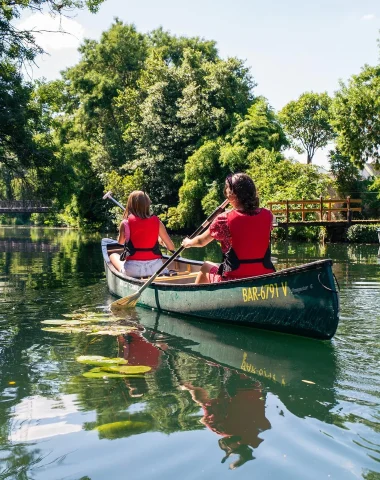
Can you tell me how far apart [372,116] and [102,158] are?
18.3 meters

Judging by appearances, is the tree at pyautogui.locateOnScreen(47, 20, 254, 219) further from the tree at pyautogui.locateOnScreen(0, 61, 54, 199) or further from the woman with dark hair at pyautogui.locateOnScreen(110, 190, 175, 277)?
the woman with dark hair at pyautogui.locateOnScreen(110, 190, 175, 277)

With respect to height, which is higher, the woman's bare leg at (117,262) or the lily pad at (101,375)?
the woman's bare leg at (117,262)

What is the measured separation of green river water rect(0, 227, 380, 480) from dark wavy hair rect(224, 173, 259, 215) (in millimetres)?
1295

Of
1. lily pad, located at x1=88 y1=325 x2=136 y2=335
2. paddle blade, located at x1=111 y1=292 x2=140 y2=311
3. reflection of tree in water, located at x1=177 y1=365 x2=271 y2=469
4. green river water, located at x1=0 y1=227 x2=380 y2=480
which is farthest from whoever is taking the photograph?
paddle blade, located at x1=111 y1=292 x2=140 y2=311

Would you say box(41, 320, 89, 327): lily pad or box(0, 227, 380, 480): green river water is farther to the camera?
box(41, 320, 89, 327): lily pad

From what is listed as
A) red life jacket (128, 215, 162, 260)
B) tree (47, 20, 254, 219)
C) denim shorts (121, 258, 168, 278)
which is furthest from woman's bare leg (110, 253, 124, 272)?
tree (47, 20, 254, 219)

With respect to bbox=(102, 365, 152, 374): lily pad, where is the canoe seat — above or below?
above

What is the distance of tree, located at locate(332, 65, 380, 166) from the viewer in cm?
2766

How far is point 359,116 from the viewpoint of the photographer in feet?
91.3

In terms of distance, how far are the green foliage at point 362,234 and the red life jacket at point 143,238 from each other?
1748 centimetres

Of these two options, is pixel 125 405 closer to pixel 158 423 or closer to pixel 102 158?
pixel 158 423

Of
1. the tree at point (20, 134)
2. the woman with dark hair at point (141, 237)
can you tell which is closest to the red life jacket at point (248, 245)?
the woman with dark hair at point (141, 237)

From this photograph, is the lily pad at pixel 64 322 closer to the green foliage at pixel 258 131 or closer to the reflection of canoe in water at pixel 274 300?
the reflection of canoe in water at pixel 274 300

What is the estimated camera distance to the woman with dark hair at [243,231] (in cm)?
578
